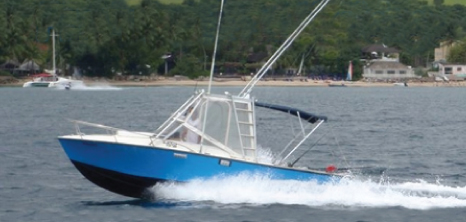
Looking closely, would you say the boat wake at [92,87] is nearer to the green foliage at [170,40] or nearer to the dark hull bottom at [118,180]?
the green foliage at [170,40]

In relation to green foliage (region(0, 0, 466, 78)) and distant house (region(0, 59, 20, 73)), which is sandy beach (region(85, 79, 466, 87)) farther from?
distant house (region(0, 59, 20, 73))

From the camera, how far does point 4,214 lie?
31.2 metres

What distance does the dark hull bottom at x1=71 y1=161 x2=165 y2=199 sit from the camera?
98.1 feet

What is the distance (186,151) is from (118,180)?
1885 millimetres

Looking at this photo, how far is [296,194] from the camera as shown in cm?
3066

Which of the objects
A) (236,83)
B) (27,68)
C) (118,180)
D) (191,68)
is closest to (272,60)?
(118,180)

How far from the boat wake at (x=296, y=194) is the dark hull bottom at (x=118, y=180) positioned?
279 millimetres

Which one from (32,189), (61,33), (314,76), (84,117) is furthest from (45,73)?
(32,189)

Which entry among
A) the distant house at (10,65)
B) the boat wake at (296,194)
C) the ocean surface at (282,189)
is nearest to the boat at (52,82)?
the distant house at (10,65)

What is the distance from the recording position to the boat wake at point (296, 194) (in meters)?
30.1

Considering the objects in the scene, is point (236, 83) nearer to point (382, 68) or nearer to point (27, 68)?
point (27, 68)

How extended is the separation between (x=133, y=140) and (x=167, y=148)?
109 cm

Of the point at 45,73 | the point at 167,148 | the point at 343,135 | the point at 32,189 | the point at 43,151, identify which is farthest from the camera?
the point at 45,73

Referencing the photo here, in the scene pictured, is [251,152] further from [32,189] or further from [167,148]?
[32,189]
